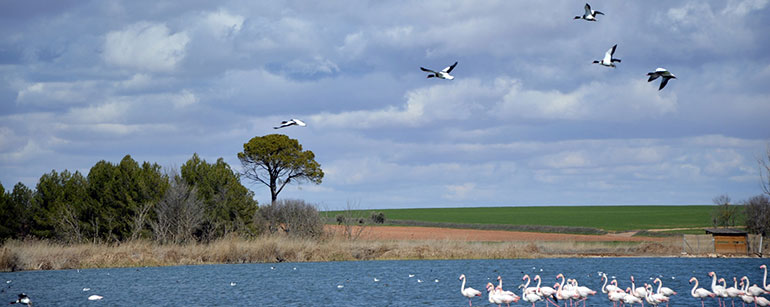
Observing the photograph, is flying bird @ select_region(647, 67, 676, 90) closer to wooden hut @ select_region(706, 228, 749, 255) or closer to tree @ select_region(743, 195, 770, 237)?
wooden hut @ select_region(706, 228, 749, 255)

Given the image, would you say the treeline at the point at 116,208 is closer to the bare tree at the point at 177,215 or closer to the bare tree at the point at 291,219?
the bare tree at the point at 177,215

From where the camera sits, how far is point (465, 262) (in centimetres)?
6369

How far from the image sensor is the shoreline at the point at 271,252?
5488cm

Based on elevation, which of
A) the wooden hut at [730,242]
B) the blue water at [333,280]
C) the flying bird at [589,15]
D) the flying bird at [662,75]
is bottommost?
the blue water at [333,280]

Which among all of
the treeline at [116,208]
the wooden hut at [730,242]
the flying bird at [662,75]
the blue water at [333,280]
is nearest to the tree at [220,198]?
the treeline at [116,208]

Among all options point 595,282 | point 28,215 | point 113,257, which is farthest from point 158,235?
point 595,282

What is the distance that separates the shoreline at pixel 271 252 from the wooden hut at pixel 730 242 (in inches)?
52.0

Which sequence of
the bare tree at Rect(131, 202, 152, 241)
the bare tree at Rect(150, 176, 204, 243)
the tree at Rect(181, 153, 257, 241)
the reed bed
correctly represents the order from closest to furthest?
the reed bed
the bare tree at Rect(131, 202, 152, 241)
the bare tree at Rect(150, 176, 204, 243)
the tree at Rect(181, 153, 257, 241)

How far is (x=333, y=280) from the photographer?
155ft

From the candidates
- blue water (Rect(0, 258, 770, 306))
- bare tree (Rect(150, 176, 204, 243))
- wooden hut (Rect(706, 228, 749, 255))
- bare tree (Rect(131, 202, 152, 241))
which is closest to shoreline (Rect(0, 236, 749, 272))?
wooden hut (Rect(706, 228, 749, 255))

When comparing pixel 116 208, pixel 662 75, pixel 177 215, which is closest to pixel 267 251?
pixel 177 215

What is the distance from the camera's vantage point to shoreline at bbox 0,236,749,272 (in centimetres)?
5488

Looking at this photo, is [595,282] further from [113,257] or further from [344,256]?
[113,257]

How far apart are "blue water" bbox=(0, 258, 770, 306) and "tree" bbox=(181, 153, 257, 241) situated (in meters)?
12.1
